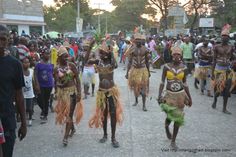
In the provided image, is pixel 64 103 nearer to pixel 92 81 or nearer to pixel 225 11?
pixel 92 81

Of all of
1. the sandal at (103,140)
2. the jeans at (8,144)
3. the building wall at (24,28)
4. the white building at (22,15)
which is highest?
the white building at (22,15)

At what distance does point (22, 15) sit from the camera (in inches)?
1673

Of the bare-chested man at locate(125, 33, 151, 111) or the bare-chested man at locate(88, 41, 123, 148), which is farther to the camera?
the bare-chested man at locate(125, 33, 151, 111)

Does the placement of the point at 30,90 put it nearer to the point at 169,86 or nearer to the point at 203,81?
A: the point at 169,86

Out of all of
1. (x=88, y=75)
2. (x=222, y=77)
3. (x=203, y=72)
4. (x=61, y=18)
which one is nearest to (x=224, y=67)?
(x=222, y=77)

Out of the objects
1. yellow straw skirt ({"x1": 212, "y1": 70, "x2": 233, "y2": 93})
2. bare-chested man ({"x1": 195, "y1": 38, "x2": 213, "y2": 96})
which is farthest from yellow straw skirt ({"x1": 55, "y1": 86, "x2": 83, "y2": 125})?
bare-chested man ({"x1": 195, "y1": 38, "x2": 213, "y2": 96})

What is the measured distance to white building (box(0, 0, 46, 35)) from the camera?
39.4m

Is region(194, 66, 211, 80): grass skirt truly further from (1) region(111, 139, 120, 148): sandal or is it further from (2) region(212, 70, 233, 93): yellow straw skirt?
(1) region(111, 139, 120, 148): sandal

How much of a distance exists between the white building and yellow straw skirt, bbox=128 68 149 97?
99.2 feet

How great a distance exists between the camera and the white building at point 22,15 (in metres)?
39.4

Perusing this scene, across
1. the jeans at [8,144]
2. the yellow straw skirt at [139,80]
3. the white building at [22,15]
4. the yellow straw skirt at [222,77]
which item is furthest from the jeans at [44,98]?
the white building at [22,15]

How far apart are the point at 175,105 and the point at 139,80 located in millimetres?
3586

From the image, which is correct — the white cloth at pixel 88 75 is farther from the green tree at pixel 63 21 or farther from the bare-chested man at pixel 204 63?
the green tree at pixel 63 21

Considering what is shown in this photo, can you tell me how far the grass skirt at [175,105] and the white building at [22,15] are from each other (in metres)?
33.8
